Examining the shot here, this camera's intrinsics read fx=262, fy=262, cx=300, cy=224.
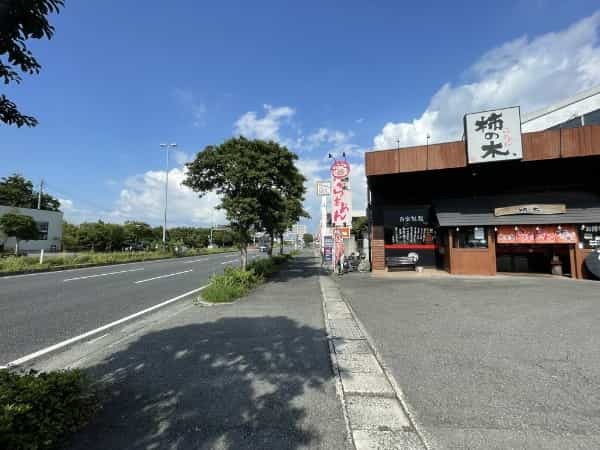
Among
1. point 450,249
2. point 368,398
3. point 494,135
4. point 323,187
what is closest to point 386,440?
point 368,398

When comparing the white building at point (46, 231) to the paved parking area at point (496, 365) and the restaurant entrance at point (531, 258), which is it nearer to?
the paved parking area at point (496, 365)

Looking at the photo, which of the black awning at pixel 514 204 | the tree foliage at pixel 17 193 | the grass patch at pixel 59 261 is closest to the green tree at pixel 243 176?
the black awning at pixel 514 204

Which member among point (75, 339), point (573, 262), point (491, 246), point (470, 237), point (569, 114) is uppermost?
point (569, 114)

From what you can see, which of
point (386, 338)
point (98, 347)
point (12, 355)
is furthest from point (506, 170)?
point (12, 355)

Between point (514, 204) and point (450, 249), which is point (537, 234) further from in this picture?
point (450, 249)

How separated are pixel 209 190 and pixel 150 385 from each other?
25.6 ft

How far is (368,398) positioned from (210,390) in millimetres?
1759

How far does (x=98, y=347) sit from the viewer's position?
4441 mm

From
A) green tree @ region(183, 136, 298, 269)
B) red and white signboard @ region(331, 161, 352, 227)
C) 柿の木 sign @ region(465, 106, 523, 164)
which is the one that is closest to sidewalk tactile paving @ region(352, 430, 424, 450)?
green tree @ region(183, 136, 298, 269)

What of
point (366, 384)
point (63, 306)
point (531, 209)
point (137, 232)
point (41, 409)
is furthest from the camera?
point (137, 232)

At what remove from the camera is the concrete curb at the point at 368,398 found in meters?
2.23

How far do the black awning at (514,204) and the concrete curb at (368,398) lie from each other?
10477 mm

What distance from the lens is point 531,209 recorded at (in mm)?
11742

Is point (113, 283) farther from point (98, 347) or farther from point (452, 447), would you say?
point (452, 447)
